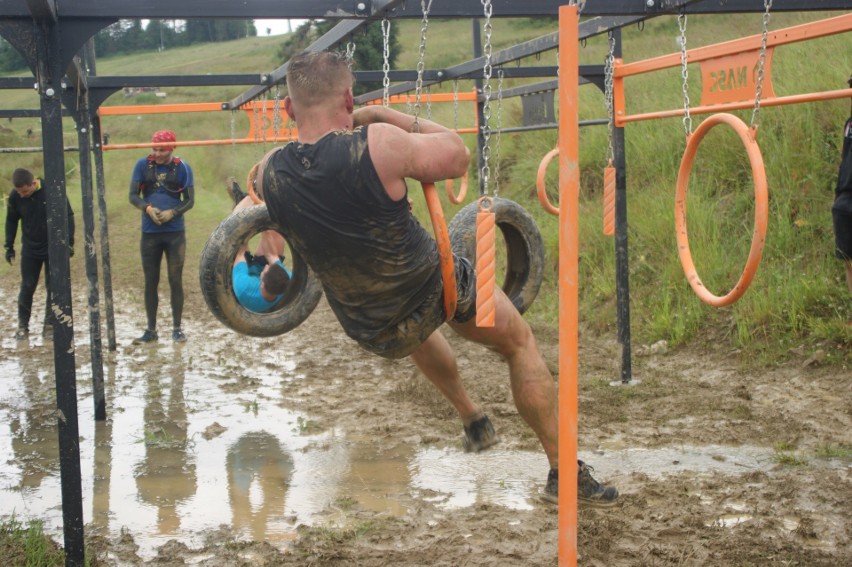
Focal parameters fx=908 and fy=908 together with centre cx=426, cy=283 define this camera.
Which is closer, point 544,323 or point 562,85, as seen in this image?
point 562,85

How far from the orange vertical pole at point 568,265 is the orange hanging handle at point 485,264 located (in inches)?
13.5

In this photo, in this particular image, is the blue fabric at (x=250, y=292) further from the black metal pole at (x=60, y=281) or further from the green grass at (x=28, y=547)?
the green grass at (x=28, y=547)

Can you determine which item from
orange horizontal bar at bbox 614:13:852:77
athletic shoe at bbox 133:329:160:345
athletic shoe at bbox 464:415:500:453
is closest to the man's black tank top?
athletic shoe at bbox 464:415:500:453

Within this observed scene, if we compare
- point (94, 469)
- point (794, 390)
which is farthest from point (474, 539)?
point (794, 390)

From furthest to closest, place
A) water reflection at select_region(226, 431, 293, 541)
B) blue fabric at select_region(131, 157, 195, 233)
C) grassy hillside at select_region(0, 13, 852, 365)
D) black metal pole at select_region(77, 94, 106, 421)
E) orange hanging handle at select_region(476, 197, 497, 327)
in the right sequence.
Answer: blue fabric at select_region(131, 157, 195, 233) → grassy hillside at select_region(0, 13, 852, 365) → black metal pole at select_region(77, 94, 106, 421) → water reflection at select_region(226, 431, 293, 541) → orange hanging handle at select_region(476, 197, 497, 327)

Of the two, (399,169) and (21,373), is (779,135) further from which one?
(21,373)

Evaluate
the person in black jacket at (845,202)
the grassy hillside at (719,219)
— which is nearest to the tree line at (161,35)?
the grassy hillside at (719,219)

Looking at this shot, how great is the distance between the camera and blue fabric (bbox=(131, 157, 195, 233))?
27.9 feet

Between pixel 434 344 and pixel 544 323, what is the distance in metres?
4.63

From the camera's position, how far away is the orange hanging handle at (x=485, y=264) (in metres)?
2.83

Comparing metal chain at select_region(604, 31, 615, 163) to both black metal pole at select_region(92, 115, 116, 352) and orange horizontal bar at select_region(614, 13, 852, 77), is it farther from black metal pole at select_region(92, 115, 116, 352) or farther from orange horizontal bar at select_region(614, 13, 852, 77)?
black metal pole at select_region(92, 115, 116, 352)

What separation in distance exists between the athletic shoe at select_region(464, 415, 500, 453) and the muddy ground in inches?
11.2

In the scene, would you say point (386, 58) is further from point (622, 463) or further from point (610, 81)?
point (610, 81)

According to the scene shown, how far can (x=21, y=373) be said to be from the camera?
24.6 feet
